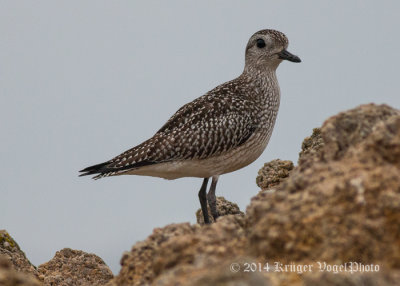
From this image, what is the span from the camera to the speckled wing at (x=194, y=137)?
13516mm

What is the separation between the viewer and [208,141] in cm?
1356

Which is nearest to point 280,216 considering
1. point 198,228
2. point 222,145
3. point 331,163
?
point 331,163

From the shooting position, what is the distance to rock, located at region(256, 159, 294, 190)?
13.8 meters

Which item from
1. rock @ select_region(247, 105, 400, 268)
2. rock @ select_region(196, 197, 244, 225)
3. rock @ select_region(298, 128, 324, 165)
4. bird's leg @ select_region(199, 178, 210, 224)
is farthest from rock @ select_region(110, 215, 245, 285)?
rock @ select_region(196, 197, 244, 225)

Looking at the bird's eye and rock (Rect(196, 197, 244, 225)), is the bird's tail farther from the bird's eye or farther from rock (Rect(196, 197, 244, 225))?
the bird's eye

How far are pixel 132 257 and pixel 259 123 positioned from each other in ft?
23.6

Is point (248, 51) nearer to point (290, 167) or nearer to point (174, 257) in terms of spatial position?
point (290, 167)

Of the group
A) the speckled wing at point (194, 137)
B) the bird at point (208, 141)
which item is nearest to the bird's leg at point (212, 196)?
the bird at point (208, 141)

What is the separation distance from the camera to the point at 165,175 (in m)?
14.0

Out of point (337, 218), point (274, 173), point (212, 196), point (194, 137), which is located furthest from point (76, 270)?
point (337, 218)

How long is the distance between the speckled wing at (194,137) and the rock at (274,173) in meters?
0.93

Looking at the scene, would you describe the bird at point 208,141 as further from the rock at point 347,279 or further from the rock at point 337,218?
the rock at point 347,279

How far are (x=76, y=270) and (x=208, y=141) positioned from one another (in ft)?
12.5

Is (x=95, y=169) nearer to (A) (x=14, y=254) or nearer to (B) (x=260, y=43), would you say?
(A) (x=14, y=254)
